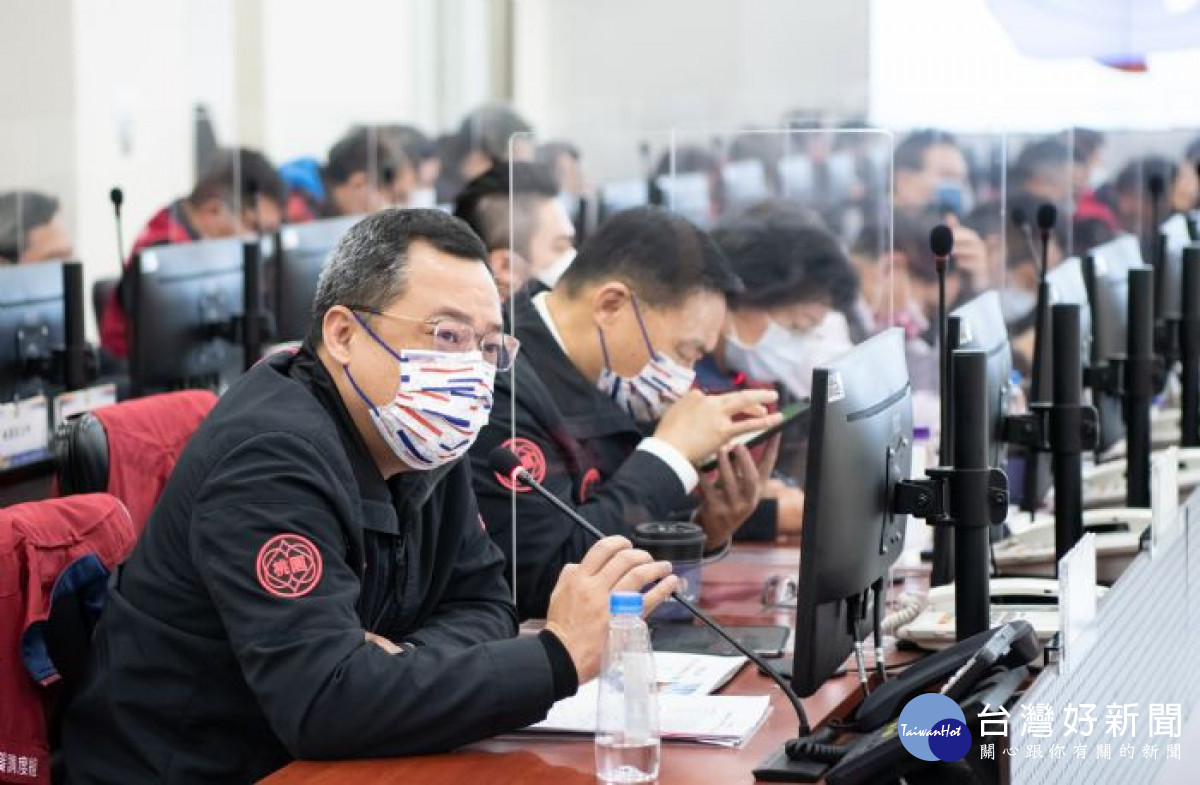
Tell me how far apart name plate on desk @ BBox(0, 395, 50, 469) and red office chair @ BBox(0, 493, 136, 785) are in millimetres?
1669

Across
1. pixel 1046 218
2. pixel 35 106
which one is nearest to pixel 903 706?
pixel 1046 218

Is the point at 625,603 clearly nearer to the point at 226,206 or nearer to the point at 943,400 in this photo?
the point at 943,400

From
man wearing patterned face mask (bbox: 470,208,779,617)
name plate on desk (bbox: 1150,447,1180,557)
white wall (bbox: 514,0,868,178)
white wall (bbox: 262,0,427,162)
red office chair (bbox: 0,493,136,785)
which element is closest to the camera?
red office chair (bbox: 0,493,136,785)

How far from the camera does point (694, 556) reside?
2539mm

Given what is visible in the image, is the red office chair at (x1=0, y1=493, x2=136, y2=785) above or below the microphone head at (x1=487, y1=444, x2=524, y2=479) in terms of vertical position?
below

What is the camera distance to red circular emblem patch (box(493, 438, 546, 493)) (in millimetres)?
2541

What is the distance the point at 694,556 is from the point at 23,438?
1.80 meters

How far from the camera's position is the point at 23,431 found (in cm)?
377

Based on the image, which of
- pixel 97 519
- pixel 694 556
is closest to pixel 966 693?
pixel 694 556

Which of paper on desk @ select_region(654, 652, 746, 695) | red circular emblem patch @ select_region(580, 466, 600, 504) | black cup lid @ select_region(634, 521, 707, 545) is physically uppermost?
red circular emblem patch @ select_region(580, 466, 600, 504)

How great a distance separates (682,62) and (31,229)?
5.72m

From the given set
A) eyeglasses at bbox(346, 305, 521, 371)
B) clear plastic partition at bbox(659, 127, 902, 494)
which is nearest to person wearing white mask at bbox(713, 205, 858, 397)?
clear plastic partition at bbox(659, 127, 902, 494)

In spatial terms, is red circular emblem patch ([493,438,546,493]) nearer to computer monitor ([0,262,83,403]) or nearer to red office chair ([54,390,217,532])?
red office chair ([54,390,217,532])

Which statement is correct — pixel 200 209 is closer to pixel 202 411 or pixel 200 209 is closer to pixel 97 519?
pixel 202 411
